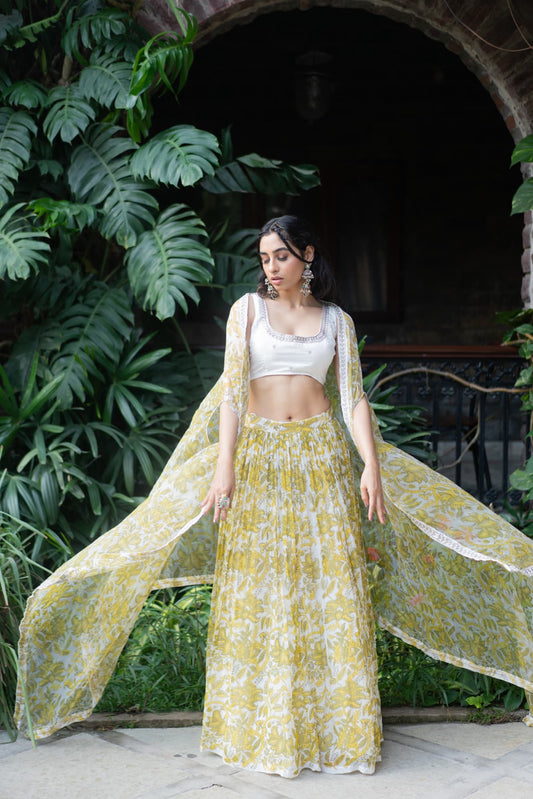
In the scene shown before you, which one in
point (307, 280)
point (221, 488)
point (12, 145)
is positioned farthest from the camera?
point (12, 145)

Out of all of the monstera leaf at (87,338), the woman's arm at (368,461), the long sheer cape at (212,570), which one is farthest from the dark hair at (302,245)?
the monstera leaf at (87,338)

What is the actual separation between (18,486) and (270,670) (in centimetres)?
163

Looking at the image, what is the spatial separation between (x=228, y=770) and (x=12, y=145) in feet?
9.59

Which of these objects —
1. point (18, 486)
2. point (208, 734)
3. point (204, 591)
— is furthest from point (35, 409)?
point (208, 734)

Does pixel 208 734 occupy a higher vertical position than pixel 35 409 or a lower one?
lower

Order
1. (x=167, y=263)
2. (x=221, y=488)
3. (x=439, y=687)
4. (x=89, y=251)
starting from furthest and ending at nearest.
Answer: (x=89, y=251), (x=167, y=263), (x=439, y=687), (x=221, y=488)

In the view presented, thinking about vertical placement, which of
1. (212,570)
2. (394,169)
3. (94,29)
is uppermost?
(394,169)

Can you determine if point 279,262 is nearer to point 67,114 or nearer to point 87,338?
point 87,338

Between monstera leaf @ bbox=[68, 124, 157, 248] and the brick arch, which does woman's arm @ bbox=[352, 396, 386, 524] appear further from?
the brick arch

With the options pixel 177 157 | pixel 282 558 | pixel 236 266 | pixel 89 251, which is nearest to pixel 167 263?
pixel 177 157

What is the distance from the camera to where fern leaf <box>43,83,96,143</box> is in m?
4.15

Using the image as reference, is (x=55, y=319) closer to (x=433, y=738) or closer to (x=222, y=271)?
(x=222, y=271)

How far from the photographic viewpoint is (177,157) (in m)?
4.07

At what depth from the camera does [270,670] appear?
280 cm
